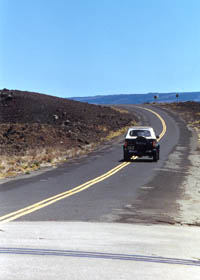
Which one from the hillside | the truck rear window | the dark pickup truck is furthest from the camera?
the hillside

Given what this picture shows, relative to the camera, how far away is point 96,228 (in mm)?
9156

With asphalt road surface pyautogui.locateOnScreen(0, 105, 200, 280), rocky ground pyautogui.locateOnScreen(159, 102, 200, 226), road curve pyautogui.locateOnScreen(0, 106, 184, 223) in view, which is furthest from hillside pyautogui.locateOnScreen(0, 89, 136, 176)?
asphalt road surface pyautogui.locateOnScreen(0, 105, 200, 280)

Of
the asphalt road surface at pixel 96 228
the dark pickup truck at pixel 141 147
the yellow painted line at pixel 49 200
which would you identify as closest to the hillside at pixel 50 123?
the dark pickup truck at pixel 141 147

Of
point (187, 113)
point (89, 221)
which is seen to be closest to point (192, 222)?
point (89, 221)

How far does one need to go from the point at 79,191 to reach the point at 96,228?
22.6 ft

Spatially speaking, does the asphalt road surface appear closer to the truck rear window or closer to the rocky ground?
the rocky ground

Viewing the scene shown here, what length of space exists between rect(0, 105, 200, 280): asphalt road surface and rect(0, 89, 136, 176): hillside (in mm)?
26121

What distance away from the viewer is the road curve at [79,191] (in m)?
11.1

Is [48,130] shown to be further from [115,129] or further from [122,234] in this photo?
[122,234]

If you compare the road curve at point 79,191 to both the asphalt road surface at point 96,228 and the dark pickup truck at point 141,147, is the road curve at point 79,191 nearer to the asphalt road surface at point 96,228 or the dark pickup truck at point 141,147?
the asphalt road surface at point 96,228

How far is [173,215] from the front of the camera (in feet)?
38.0

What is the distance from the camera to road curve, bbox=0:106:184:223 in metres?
11.1

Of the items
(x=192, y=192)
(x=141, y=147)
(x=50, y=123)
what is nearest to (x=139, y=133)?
(x=141, y=147)

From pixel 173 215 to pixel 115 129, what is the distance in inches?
2187
